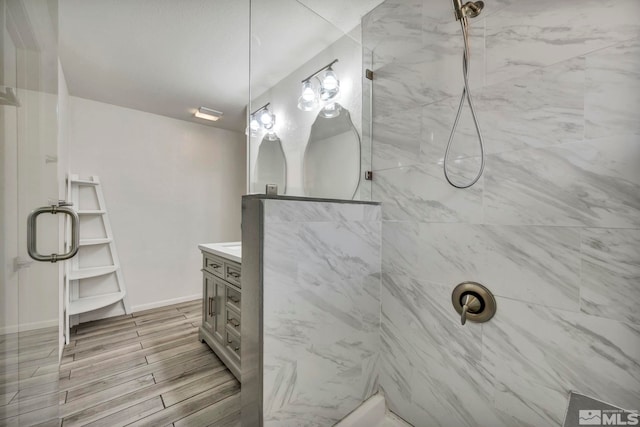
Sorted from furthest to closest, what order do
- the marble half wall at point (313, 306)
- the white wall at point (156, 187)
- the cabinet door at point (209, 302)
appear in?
1. the white wall at point (156, 187)
2. the cabinet door at point (209, 302)
3. the marble half wall at point (313, 306)

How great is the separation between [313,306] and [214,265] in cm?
123

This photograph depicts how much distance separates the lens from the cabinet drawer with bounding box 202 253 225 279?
194 centimetres

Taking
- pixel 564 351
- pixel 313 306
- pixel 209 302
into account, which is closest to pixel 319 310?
pixel 313 306

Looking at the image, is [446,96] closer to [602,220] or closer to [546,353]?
[602,220]

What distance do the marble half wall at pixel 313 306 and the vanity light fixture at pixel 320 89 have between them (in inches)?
22.8

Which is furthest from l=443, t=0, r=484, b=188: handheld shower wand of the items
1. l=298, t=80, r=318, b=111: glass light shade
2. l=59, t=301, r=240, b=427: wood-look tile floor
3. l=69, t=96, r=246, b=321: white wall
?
l=69, t=96, r=246, b=321: white wall

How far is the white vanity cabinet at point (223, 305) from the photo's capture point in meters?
1.78

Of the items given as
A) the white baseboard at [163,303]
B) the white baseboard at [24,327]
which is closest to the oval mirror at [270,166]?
the white baseboard at [24,327]

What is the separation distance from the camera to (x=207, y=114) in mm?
3076

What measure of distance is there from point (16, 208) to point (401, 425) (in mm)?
1917

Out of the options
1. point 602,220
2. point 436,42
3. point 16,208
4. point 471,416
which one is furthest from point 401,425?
point 436,42

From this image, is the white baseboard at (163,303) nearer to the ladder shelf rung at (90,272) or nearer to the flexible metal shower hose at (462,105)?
the ladder shelf rung at (90,272)

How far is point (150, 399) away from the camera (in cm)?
159

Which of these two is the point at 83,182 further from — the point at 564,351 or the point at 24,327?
the point at 564,351
